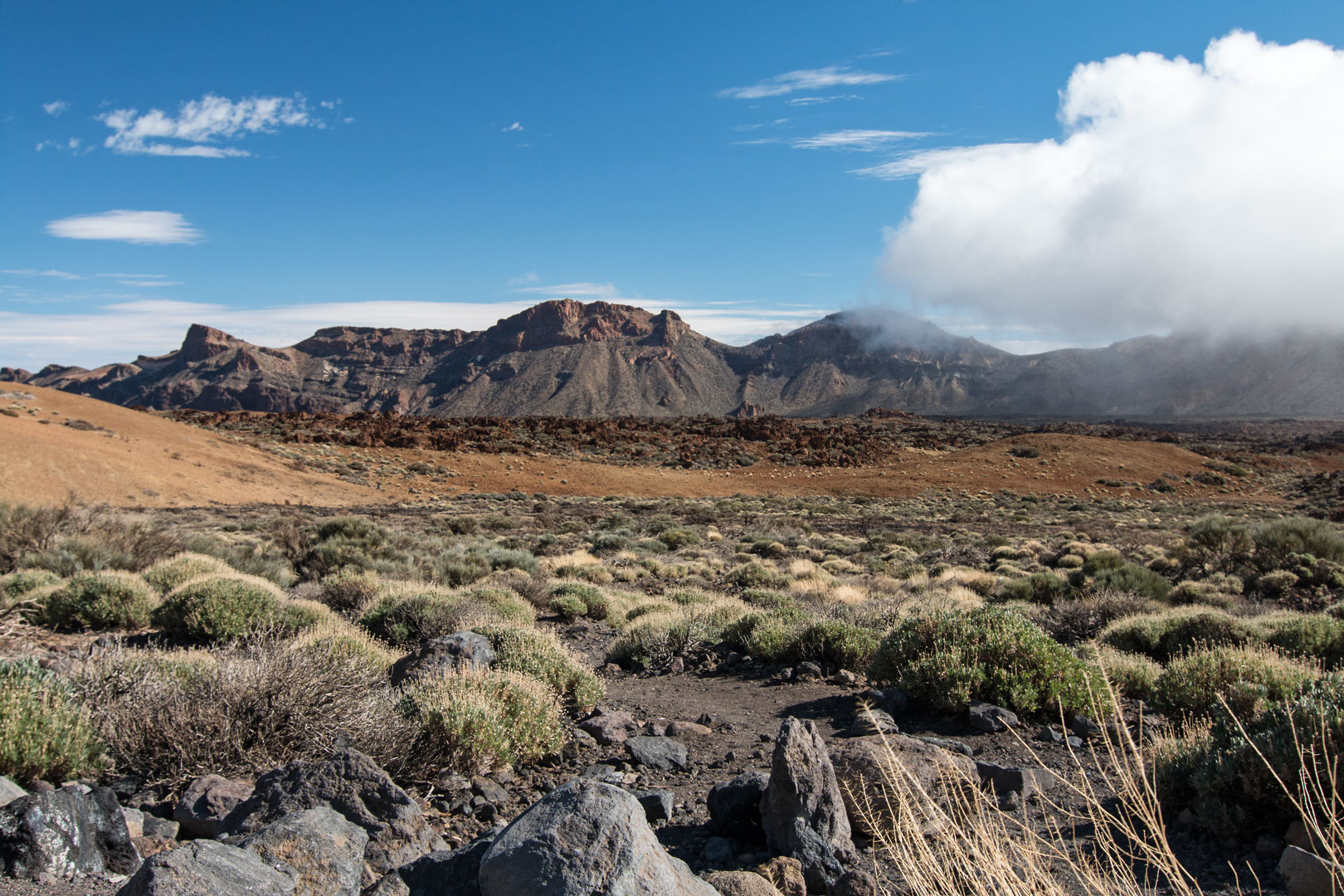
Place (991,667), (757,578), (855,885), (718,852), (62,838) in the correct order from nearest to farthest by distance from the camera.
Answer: (62,838) < (855,885) < (718,852) < (991,667) < (757,578)

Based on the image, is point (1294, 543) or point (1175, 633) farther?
point (1294, 543)

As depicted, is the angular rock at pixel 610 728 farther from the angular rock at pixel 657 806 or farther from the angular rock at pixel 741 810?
the angular rock at pixel 741 810

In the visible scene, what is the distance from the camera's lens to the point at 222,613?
798 centimetres

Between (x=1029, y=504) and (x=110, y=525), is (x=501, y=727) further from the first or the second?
(x=1029, y=504)

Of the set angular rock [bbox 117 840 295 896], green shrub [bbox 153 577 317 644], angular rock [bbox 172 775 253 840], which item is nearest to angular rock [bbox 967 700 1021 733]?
angular rock [bbox 117 840 295 896]

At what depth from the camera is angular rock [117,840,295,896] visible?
2.44m

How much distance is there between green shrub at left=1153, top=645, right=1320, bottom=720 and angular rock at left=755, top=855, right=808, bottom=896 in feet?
11.5

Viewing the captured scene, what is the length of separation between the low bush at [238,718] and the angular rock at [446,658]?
3.02ft

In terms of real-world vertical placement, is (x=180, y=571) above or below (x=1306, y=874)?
below

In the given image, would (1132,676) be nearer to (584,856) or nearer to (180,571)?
(584,856)

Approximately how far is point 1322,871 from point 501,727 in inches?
162

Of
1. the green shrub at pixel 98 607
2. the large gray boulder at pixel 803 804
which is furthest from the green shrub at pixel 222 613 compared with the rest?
the large gray boulder at pixel 803 804

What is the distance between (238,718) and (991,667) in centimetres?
538

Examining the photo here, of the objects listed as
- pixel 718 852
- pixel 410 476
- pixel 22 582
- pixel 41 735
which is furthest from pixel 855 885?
pixel 410 476
